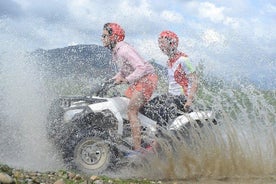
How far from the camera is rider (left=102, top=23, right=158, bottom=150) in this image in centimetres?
954

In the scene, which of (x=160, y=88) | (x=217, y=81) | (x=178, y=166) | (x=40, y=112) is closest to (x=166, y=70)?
(x=160, y=88)

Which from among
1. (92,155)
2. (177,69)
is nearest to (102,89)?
(92,155)

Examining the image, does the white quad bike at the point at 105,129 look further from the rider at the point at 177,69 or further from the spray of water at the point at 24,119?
the spray of water at the point at 24,119

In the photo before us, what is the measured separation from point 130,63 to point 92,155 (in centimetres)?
174

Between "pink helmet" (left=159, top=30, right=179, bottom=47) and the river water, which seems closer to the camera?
the river water

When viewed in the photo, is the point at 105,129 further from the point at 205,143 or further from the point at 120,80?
the point at 205,143

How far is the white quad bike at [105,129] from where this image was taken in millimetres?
9461

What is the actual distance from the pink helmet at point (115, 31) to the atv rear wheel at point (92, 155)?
6.08ft

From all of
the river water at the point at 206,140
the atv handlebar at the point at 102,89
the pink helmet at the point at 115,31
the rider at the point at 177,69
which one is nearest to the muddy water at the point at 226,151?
the river water at the point at 206,140

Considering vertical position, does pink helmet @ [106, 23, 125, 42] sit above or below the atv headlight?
above

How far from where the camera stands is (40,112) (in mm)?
10742

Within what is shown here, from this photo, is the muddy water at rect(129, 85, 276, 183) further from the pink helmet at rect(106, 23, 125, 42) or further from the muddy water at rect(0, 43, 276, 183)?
the pink helmet at rect(106, 23, 125, 42)

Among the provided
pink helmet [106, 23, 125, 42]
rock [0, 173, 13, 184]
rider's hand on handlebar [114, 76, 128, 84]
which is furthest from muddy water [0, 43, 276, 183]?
rock [0, 173, 13, 184]

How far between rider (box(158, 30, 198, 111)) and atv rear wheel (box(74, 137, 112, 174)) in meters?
1.55
